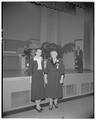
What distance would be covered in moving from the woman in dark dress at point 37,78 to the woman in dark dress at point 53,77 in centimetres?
6

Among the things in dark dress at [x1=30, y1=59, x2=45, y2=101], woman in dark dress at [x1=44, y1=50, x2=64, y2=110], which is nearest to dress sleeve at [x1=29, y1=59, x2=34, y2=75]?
dark dress at [x1=30, y1=59, x2=45, y2=101]

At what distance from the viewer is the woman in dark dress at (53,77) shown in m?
1.59

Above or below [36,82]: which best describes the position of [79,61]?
above

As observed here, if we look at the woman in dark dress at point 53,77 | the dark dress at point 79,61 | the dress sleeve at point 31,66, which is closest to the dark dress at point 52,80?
the woman in dark dress at point 53,77

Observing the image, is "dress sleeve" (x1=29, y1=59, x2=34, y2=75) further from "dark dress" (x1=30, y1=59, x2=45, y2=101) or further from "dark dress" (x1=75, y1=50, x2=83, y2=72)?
"dark dress" (x1=75, y1=50, x2=83, y2=72)

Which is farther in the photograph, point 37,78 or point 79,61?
point 79,61

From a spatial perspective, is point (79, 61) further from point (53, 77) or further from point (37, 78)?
point (37, 78)

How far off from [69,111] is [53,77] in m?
0.42

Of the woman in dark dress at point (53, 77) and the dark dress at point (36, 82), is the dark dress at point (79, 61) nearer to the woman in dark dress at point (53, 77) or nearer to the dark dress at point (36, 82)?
the woman in dark dress at point (53, 77)

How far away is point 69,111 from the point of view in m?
1.63

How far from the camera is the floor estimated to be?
5.00ft

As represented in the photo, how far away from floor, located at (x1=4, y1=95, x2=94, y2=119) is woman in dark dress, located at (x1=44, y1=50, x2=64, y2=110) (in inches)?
3.0

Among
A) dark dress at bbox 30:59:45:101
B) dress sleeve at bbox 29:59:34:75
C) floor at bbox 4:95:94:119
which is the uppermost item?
dress sleeve at bbox 29:59:34:75

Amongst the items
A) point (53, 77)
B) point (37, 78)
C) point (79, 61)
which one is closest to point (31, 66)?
point (37, 78)
